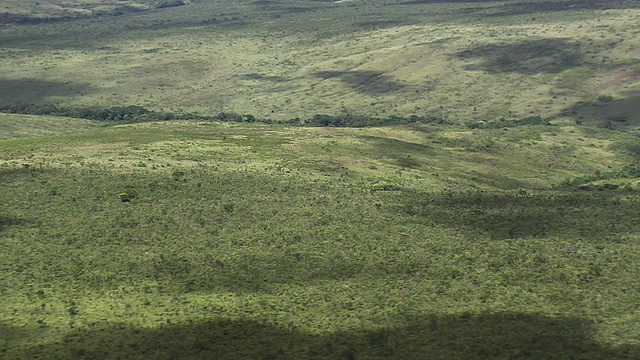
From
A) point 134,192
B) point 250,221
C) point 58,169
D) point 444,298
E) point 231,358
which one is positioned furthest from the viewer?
point 58,169

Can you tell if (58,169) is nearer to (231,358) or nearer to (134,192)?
(134,192)

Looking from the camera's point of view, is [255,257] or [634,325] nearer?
[634,325]

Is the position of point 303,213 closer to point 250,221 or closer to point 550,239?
point 250,221

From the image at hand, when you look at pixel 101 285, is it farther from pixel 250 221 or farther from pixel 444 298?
pixel 444 298

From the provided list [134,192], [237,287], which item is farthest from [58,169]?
[237,287]

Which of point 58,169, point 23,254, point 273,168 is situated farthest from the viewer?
point 273,168

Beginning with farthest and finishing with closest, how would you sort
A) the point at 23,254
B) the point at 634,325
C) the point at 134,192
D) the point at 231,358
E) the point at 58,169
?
the point at 58,169 → the point at 134,192 → the point at 23,254 → the point at 634,325 → the point at 231,358

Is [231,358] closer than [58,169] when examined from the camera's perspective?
Yes

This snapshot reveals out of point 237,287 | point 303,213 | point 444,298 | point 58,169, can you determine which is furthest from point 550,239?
point 58,169

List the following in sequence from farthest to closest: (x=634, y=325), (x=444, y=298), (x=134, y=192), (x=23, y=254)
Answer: (x=134, y=192), (x=23, y=254), (x=444, y=298), (x=634, y=325)
